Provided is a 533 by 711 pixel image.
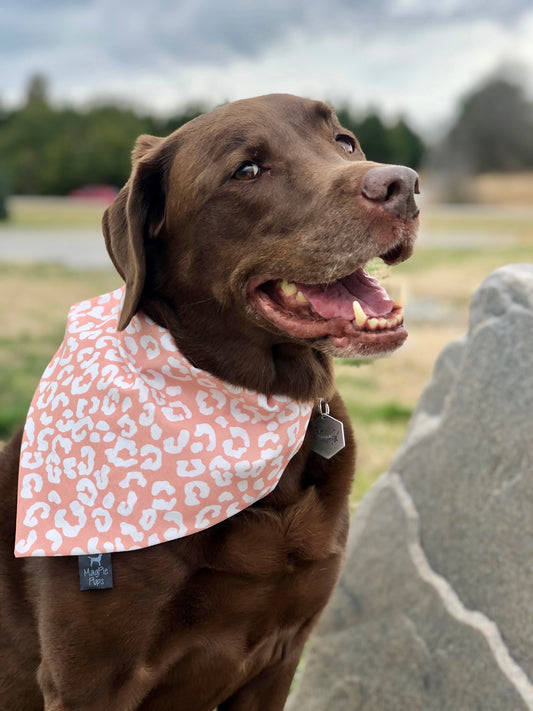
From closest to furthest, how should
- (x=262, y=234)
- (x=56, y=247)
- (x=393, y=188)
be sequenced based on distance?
(x=393, y=188) → (x=262, y=234) → (x=56, y=247)

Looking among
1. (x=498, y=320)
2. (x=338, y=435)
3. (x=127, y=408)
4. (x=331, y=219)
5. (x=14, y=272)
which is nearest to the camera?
(x=331, y=219)

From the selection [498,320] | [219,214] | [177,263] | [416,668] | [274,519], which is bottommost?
[416,668]

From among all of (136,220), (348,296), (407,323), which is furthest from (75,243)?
(348,296)

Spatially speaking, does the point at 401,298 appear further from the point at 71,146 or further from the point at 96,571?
the point at 71,146

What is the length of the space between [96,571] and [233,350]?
0.70m

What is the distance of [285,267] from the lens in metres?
2.26

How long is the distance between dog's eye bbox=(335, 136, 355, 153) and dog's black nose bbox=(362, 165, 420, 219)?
512mm

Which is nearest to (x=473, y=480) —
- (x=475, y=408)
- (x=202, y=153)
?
(x=475, y=408)

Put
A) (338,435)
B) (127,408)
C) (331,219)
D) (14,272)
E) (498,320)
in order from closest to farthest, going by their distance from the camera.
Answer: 1. (331,219)
2. (127,408)
3. (338,435)
4. (498,320)
5. (14,272)

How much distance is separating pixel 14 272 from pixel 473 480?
11742 millimetres

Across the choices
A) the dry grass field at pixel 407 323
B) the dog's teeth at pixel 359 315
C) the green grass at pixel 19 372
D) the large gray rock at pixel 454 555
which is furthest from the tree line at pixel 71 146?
the dog's teeth at pixel 359 315

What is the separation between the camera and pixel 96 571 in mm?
2219

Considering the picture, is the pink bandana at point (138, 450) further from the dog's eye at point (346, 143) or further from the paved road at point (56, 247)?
the paved road at point (56, 247)

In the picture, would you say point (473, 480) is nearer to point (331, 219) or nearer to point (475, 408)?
point (475, 408)
